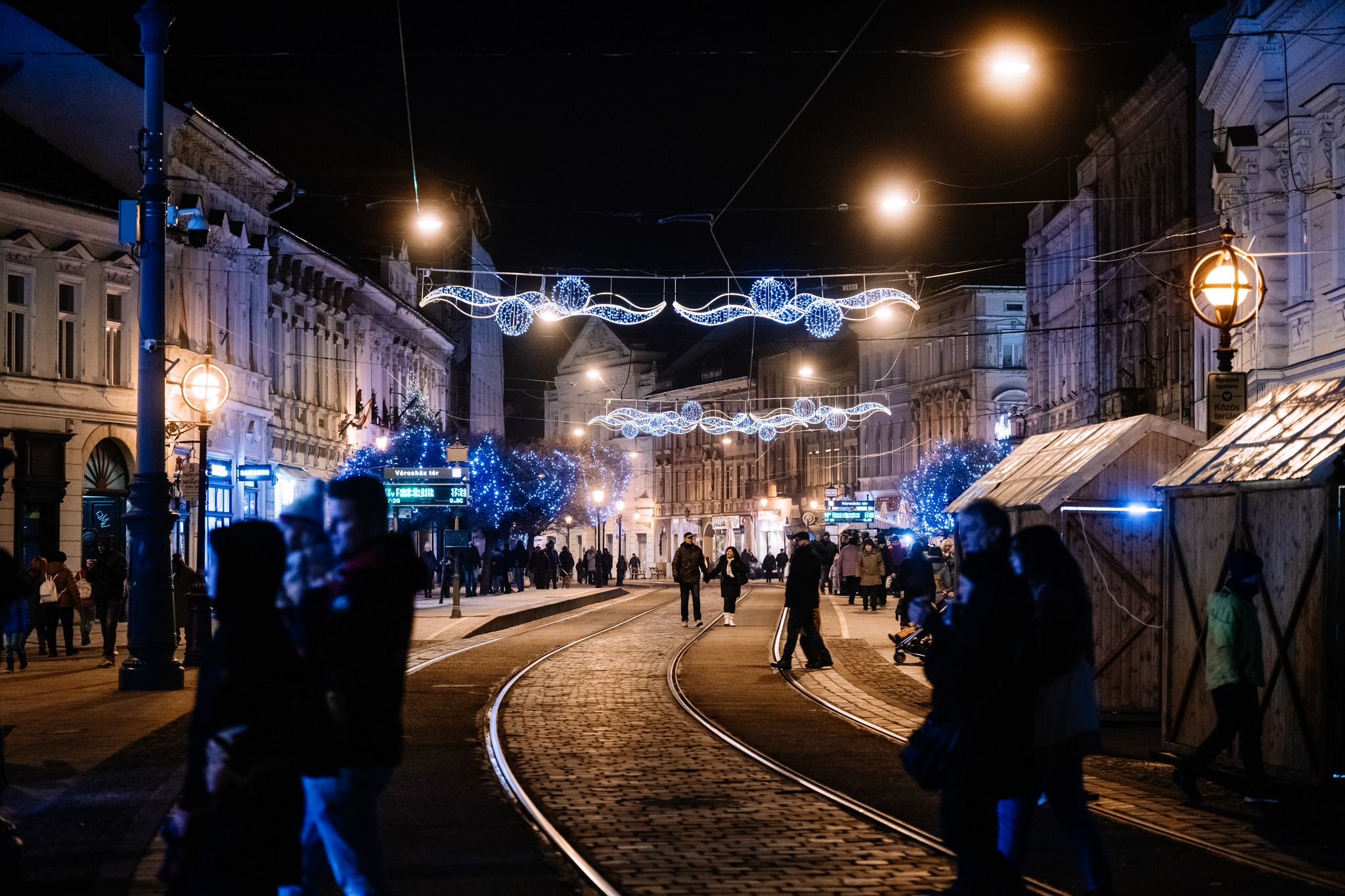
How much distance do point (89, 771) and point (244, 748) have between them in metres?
7.90

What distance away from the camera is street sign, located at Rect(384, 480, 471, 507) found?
37094 millimetres

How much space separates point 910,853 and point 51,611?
64.5 ft

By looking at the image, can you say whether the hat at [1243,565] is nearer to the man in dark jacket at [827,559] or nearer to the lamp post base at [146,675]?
the lamp post base at [146,675]

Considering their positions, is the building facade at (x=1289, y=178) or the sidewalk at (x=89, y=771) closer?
the sidewalk at (x=89, y=771)

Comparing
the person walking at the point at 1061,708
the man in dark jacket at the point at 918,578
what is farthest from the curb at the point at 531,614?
the person walking at the point at 1061,708

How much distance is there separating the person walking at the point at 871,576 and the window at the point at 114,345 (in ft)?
58.8

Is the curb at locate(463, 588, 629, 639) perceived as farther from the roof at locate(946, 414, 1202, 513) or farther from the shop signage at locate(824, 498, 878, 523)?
the shop signage at locate(824, 498, 878, 523)

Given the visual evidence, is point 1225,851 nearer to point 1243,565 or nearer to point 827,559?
point 1243,565

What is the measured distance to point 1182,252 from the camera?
4088 cm

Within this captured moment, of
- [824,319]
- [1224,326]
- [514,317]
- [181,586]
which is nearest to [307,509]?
[1224,326]

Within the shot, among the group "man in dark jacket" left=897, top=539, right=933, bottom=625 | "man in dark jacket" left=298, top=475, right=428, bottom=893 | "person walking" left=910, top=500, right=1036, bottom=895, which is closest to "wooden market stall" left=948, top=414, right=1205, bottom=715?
"man in dark jacket" left=897, top=539, right=933, bottom=625

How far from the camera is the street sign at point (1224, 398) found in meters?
17.3

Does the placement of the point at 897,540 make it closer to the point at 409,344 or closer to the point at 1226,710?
the point at 409,344

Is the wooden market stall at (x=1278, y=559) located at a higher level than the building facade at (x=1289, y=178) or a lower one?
lower
